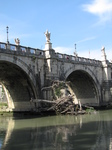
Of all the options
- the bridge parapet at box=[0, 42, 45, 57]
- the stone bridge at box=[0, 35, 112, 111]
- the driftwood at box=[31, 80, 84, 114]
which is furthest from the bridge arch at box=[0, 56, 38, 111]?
the driftwood at box=[31, 80, 84, 114]

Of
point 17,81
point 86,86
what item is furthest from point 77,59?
point 17,81

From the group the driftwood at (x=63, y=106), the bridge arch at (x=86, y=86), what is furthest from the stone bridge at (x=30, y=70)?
the driftwood at (x=63, y=106)

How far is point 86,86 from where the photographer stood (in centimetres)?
3431

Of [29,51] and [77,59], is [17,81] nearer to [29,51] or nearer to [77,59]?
[29,51]

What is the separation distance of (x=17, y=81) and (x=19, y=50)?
157 inches

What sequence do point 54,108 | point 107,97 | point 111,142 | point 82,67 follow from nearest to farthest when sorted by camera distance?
point 111,142 < point 54,108 < point 82,67 < point 107,97

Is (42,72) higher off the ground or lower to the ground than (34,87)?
higher

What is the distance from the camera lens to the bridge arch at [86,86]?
31.9 meters

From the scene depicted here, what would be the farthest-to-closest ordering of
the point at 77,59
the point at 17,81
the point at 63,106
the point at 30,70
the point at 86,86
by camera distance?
the point at 86,86
the point at 77,59
the point at 17,81
the point at 30,70
the point at 63,106

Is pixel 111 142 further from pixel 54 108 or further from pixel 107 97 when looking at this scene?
pixel 107 97

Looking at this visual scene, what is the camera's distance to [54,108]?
21.0m

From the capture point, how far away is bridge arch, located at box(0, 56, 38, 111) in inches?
803

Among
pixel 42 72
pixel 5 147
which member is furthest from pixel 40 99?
pixel 5 147

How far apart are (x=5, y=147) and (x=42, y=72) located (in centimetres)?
1303
